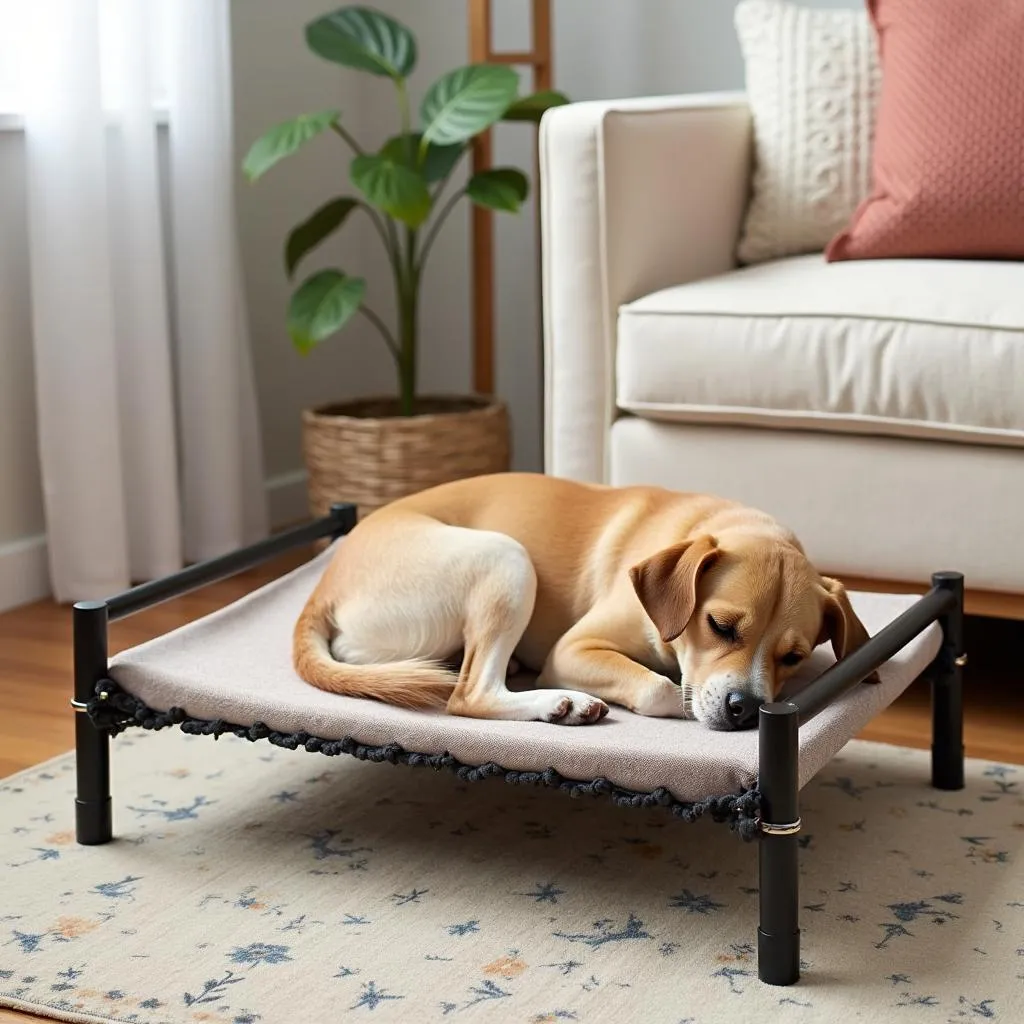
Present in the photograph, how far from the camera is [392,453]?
2998 mm

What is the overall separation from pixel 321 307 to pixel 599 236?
0.71m

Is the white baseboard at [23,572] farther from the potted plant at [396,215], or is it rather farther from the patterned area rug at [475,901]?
the patterned area rug at [475,901]

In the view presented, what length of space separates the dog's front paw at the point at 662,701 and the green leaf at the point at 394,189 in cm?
143

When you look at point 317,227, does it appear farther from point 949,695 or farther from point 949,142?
point 949,695

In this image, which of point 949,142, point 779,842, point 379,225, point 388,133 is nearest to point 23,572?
point 379,225

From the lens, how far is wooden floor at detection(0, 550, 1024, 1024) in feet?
7.20

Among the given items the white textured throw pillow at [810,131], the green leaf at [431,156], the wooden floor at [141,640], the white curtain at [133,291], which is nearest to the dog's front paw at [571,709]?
the wooden floor at [141,640]

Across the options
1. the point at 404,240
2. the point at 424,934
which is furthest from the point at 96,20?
the point at 424,934

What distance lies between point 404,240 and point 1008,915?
8.12 ft

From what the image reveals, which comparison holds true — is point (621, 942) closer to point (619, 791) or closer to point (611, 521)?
point (619, 791)

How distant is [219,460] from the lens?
3.19 metres

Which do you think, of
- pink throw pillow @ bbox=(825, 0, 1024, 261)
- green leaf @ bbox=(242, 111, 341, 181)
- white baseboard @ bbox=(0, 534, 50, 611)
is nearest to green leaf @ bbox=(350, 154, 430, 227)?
green leaf @ bbox=(242, 111, 341, 181)

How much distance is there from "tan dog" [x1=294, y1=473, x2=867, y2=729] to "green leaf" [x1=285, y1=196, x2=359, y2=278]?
1.34 meters

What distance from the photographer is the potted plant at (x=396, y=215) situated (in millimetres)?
2926
